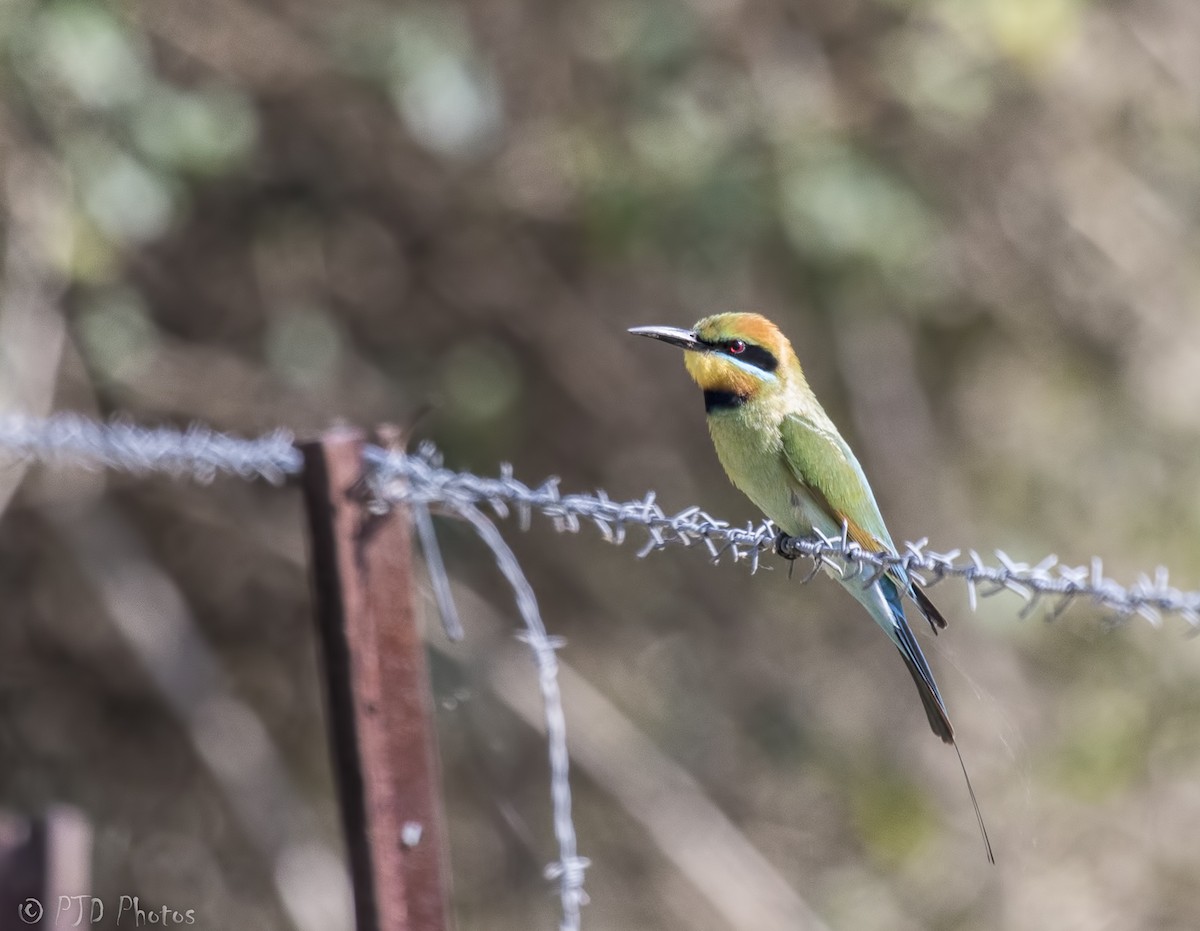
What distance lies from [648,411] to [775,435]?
109 inches

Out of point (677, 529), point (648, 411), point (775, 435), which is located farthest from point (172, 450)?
point (648, 411)

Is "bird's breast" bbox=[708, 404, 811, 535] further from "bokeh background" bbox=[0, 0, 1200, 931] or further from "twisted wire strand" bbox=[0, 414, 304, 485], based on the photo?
"bokeh background" bbox=[0, 0, 1200, 931]

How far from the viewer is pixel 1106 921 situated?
5211 millimetres

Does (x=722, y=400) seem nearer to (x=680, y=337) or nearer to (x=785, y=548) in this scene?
(x=680, y=337)

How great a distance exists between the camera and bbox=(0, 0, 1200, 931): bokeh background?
4.53 meters

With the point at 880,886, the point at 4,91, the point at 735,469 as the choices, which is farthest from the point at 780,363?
the point at 880,886

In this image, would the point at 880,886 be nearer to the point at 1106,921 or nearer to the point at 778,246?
the point at 1106,921

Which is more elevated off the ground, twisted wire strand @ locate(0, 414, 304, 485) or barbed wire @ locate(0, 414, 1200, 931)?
twisted wire strand @ locate(0, 414, 304, 485)

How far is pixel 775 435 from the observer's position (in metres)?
2.70

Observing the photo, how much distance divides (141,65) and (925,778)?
3.50m

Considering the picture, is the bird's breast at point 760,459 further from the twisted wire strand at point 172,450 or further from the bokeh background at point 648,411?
the bokeh background at point 648,411

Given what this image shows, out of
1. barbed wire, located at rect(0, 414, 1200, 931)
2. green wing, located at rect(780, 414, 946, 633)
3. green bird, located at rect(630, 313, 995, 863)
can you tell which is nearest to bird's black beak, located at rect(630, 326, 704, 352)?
green bird, located at rect(630, 313, 995, 863)

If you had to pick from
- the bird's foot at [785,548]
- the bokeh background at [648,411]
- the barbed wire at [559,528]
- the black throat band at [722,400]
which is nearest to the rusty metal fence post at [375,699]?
the barbed wire at [559,528]

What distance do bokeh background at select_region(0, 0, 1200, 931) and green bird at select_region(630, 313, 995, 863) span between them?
162 cm
